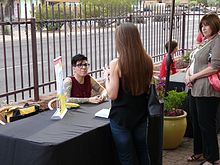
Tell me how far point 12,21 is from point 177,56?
22.0ft

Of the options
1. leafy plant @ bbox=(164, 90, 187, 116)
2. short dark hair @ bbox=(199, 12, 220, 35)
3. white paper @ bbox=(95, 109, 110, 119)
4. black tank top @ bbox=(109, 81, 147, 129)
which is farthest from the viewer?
leafy plant @ bbox=(164, 90, 187, 116)

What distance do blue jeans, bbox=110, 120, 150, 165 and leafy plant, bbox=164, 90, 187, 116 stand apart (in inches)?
67.6

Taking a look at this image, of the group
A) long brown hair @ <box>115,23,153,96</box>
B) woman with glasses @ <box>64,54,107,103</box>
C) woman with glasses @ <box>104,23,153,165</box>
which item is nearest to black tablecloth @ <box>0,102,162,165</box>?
woman with glasses @ <box>104,23,153,165</box>

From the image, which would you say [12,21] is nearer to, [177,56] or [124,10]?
[124,10]

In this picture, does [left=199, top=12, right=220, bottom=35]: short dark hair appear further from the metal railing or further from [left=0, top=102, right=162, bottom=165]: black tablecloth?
the metal railing

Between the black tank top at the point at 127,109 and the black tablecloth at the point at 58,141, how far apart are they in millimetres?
191

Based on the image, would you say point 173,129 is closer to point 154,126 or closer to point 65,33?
point 154,126

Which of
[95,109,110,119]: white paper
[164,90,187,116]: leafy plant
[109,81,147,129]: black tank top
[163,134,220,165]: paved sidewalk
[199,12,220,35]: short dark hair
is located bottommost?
[163,134,220,165]: paved sidewalk

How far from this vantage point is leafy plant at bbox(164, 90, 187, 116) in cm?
515

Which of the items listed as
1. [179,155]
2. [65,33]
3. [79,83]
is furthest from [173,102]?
[65,33]

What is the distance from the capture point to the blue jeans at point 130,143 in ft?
11.4

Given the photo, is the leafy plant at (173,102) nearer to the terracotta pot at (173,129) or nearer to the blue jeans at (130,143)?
the terracotta pot at (173,129)

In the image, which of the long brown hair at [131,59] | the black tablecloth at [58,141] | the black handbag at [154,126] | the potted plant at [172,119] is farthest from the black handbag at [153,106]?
the potted plant at [172,119]

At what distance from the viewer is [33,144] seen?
303cm
